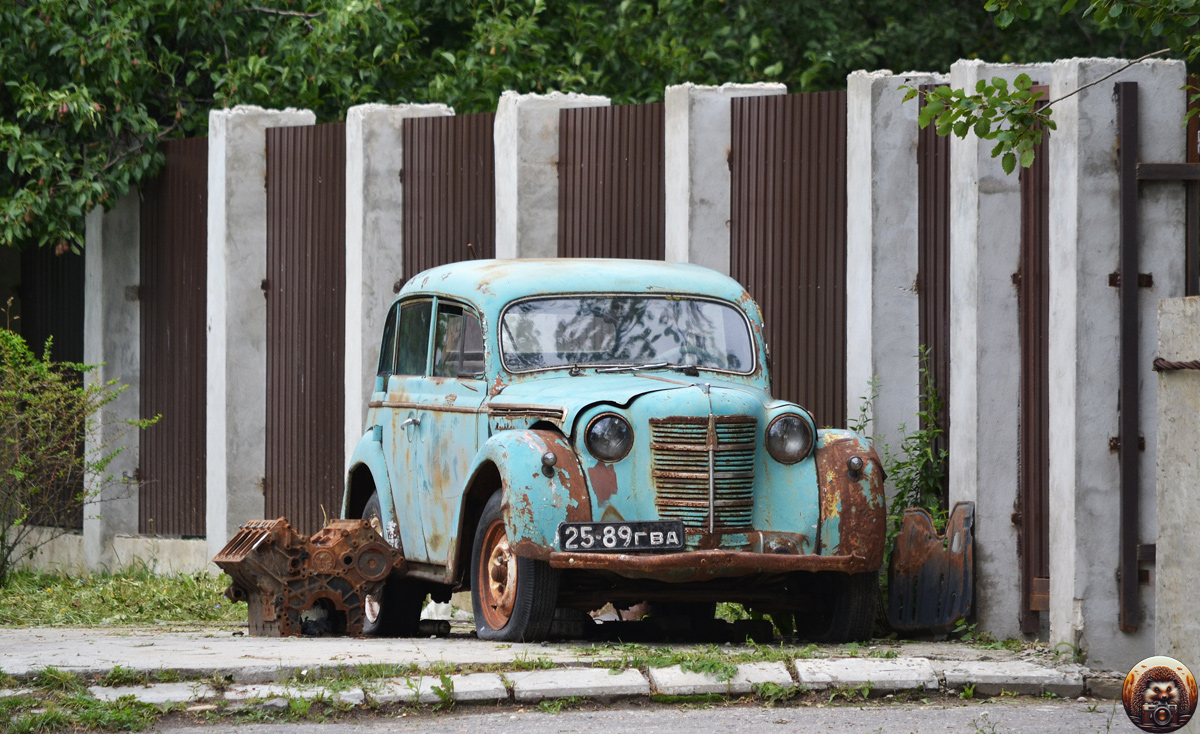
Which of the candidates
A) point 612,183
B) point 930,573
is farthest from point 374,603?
point 930,573

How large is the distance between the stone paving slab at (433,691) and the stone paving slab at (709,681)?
64cm

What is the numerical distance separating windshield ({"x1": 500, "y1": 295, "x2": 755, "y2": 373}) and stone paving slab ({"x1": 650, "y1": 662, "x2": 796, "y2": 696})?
2245 millimetres

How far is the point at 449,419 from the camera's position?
873 cm

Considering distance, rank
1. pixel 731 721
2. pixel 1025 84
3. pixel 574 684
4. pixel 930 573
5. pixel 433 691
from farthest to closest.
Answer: pixel 930 573, pixel 1025 84, pixel 574 684, pixel 433 691, pixel 731 721

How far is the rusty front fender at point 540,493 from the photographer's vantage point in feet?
24.6

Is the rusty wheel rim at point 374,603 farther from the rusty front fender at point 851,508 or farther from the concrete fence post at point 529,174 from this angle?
the rusty front fender at point 851,508

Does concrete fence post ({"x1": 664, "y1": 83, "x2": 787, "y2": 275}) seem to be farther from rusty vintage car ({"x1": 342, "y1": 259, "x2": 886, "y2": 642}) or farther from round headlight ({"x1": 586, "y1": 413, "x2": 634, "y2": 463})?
round headlight ({"x1": 586, "y1": 413, "x2": 634, "y2": 463})

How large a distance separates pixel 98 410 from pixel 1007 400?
8.06 m

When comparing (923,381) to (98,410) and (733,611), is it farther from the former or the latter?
(98,410)

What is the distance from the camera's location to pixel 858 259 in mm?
9484

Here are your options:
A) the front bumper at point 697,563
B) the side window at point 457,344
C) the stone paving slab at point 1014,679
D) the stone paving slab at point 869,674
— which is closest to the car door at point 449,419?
the side window at point 457,344

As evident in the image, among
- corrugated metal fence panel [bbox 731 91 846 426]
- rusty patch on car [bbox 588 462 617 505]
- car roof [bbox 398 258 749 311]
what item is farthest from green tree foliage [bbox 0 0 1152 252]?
rusty patch on car [bbox 588 462 617 505]

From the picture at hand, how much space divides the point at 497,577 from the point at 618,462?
909 millimetres

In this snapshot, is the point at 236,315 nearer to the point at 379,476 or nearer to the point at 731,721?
the point at 379,476
